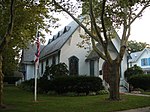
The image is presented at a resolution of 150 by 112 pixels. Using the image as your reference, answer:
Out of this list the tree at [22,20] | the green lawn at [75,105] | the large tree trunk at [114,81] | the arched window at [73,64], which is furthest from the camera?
the arched window at [73,64]

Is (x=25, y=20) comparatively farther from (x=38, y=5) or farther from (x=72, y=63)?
(x=72, y=63)

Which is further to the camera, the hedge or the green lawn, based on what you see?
the hedge

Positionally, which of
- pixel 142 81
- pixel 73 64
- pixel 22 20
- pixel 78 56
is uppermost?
pixel 22 20

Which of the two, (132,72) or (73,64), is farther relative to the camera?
(73,64)

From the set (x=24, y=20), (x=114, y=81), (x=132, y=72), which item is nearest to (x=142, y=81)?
(x=132, y=72)

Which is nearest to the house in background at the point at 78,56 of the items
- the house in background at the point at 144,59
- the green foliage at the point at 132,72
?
the green foliage at the point at 132,72

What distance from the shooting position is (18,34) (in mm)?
23703

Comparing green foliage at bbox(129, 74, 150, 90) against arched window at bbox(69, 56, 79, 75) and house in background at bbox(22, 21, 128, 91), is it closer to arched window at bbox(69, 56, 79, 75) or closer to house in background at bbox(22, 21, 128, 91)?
house in background at bbox(22, 21, 128, 91)

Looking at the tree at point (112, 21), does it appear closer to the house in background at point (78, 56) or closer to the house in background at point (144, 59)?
the house in background at point (78, 56)

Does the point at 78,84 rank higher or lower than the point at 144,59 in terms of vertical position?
lower

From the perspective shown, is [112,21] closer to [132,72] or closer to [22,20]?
[22,20]

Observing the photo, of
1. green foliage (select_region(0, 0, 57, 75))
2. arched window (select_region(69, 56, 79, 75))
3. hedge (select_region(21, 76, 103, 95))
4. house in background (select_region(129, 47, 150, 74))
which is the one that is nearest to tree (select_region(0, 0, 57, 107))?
green foliage (select_region(0, 0, 57, 75))

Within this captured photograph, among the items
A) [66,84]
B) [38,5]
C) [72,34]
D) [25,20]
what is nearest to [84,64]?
[72,34]

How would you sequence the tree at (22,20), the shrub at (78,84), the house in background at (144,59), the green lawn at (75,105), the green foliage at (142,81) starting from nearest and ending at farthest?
the green lawn at (75,105) < the tree at (22,20) < the shrub at (78,84) < the green foliage at (142,81) < the house in background at (144,59)
